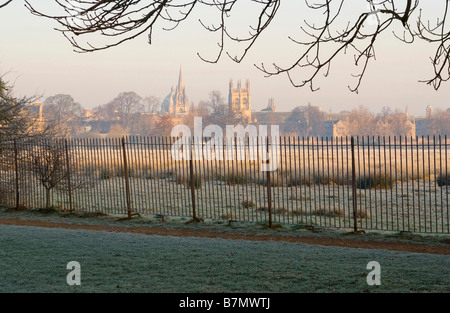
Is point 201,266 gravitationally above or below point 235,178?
above

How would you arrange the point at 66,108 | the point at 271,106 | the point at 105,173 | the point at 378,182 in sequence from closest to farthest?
the point at 105,173 < the point at 378,182 < the point at 66,108 < the point at 271,106

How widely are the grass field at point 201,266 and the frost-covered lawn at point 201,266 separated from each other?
1cm

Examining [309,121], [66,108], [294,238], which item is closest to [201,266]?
[294,238]

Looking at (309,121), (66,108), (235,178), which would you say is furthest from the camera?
(66,108)

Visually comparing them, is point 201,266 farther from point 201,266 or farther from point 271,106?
point 271,106

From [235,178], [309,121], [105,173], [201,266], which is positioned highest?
[309,121]

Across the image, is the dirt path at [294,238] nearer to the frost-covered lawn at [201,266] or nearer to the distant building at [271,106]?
the frost-covered lawn at [201,266]

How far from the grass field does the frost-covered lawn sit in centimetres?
1

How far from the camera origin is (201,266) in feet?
26.7

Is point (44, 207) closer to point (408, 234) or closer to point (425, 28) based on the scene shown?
point (408, 234)

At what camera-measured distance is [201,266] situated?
26.7 ft

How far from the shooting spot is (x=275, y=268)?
804cm

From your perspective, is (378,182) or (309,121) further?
(309,121)

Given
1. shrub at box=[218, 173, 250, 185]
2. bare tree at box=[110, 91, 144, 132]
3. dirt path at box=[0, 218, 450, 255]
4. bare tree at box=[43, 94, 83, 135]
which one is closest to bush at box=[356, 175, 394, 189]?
dirt path at box=[0, 218, 450, 255]
